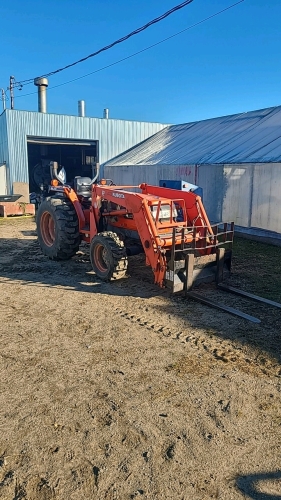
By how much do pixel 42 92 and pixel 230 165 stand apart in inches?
628

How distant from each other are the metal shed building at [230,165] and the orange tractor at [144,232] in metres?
5.08

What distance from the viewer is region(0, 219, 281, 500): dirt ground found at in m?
2.71

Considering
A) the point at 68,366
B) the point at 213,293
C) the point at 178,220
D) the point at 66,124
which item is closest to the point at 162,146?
the point at 66,124

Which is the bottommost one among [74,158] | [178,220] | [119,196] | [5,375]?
[5,375]

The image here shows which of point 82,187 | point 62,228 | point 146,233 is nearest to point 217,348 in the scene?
point 146,233

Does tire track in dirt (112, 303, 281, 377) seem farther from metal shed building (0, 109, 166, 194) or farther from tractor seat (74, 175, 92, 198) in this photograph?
metal shed building (0, 109, 166, 194)

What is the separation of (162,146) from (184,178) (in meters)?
5.92

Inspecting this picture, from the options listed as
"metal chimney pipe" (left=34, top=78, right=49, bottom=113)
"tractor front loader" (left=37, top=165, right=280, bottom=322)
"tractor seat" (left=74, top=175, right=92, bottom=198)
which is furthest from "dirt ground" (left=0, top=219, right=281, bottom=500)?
"metal chimney pipe" (left=34, top=78, right=49, bottom=113)

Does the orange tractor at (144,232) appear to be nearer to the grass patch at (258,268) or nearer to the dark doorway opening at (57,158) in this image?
the grass patch at (258,268)

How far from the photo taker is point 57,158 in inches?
1156

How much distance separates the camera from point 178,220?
24.4 ft

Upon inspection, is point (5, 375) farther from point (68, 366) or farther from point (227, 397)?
point (227, 397)

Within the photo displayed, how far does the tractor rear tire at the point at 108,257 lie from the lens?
22.6ft

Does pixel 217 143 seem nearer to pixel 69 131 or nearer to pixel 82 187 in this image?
pixel 82 187
